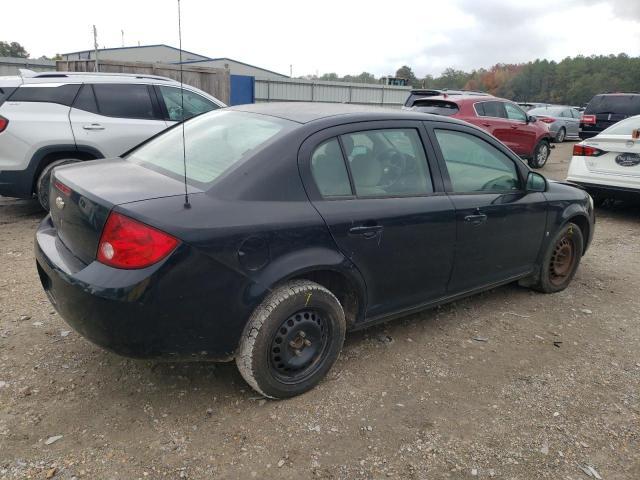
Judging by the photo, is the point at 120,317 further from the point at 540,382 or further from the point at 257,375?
the point at 540,382

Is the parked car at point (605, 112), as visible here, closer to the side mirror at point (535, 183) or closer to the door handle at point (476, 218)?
the side mirror at point (535, 183)

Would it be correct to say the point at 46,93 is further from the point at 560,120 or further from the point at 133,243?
the point at 560,120

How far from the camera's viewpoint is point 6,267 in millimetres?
4605

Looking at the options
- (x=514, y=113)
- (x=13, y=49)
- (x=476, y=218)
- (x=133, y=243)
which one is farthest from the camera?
(x=13, y=49)

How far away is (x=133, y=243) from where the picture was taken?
7.72 ft

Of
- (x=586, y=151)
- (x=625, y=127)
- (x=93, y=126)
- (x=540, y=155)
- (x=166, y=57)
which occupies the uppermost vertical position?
(x=166, y=57)

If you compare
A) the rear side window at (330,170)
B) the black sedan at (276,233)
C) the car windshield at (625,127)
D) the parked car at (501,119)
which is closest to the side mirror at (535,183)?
the black sedan at (276,233)

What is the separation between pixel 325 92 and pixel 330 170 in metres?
18.4

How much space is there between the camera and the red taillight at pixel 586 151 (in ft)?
24.7

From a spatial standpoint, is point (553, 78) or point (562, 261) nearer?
point (562, 261)

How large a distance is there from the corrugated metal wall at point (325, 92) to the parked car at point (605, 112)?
23.0 feet

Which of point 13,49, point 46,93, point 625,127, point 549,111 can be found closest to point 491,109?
point 625,127

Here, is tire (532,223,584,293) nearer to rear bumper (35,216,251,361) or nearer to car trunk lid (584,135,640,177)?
rear bumper (35,216,251,361)

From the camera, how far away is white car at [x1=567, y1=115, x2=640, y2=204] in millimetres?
7094
